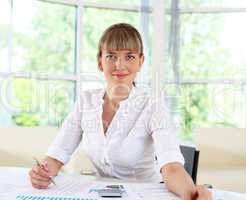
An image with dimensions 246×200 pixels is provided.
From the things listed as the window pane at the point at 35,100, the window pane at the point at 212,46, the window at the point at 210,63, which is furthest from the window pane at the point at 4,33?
the window pane at the point at 212,46

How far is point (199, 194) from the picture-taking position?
126cm

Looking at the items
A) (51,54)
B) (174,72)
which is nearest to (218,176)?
(174,72)

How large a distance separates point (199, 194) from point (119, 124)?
22.6 inches

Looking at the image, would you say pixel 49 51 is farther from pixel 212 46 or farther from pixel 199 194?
pixel 199 194

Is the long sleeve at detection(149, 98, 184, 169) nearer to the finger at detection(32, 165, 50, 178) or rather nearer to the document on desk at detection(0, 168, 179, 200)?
the document on desk at detection(0, 168, 179, 200)

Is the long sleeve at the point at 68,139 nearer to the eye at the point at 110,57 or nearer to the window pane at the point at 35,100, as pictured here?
the eye at the point at 110,57

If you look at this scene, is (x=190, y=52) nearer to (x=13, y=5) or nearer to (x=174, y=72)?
(x=174, y=72)

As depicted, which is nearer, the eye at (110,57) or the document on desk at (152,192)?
the document on desk at (152,192)

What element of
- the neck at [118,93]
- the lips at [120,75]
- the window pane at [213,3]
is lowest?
the neck at [118,93]

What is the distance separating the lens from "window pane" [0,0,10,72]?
430 cm

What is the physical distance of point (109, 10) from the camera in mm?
4844

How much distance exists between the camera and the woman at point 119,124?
67.4 inches

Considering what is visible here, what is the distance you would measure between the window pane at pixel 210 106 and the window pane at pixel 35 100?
1283mm

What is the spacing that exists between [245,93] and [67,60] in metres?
2.17
